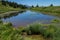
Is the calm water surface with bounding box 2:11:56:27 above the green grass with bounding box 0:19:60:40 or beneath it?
beneath

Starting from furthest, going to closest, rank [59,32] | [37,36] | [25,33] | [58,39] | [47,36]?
1. [25,33]
2. [37,36]
3. [47,36]
4. [59,32]
5. [58,39]

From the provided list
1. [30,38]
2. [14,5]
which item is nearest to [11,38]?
[30,38]

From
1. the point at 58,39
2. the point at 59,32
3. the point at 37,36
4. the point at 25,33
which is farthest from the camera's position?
the point at 25,33

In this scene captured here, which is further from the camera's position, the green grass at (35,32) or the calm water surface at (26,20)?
the calm water surface at (26,20)

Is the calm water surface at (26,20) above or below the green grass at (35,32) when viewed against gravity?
below

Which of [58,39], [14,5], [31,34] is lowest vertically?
[14,5]

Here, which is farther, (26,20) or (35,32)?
(26,20)

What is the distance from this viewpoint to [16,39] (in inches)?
393

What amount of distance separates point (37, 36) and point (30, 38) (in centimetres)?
74

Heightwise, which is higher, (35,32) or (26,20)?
(35,32)

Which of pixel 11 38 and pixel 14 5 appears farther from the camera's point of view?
pixel 14 5

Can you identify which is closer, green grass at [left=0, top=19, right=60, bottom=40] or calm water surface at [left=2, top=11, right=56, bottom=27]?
green grass at [left=0, top=19, right=60, bottom=40]

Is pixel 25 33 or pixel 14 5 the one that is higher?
pixel 25 33

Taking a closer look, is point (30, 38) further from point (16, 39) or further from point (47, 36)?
point (16, 39)
